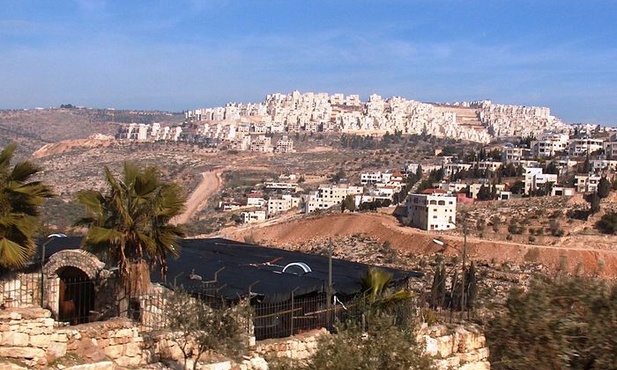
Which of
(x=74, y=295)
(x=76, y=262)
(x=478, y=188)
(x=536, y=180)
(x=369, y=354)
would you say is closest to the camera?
(x=369, y=354)

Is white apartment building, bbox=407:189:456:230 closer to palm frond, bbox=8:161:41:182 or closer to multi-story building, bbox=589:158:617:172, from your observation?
multi-story building, bbox=589:158:617:172

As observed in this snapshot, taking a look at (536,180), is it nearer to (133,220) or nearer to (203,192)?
(203,192)

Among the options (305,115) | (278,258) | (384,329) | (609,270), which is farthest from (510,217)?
(305,115)

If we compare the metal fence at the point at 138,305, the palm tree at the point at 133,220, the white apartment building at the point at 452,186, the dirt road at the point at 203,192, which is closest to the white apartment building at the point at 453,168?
the white apartment building at the point at 452,186

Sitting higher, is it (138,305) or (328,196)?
(138,305)

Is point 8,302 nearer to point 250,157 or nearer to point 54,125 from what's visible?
point 250,157

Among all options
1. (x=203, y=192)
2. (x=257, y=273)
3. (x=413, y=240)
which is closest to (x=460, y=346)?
(x=257, y=273)

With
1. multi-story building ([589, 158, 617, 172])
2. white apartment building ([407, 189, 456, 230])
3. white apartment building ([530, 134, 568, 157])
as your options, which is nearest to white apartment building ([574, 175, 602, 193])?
multi-story building ([589, 158, 617, 172])
